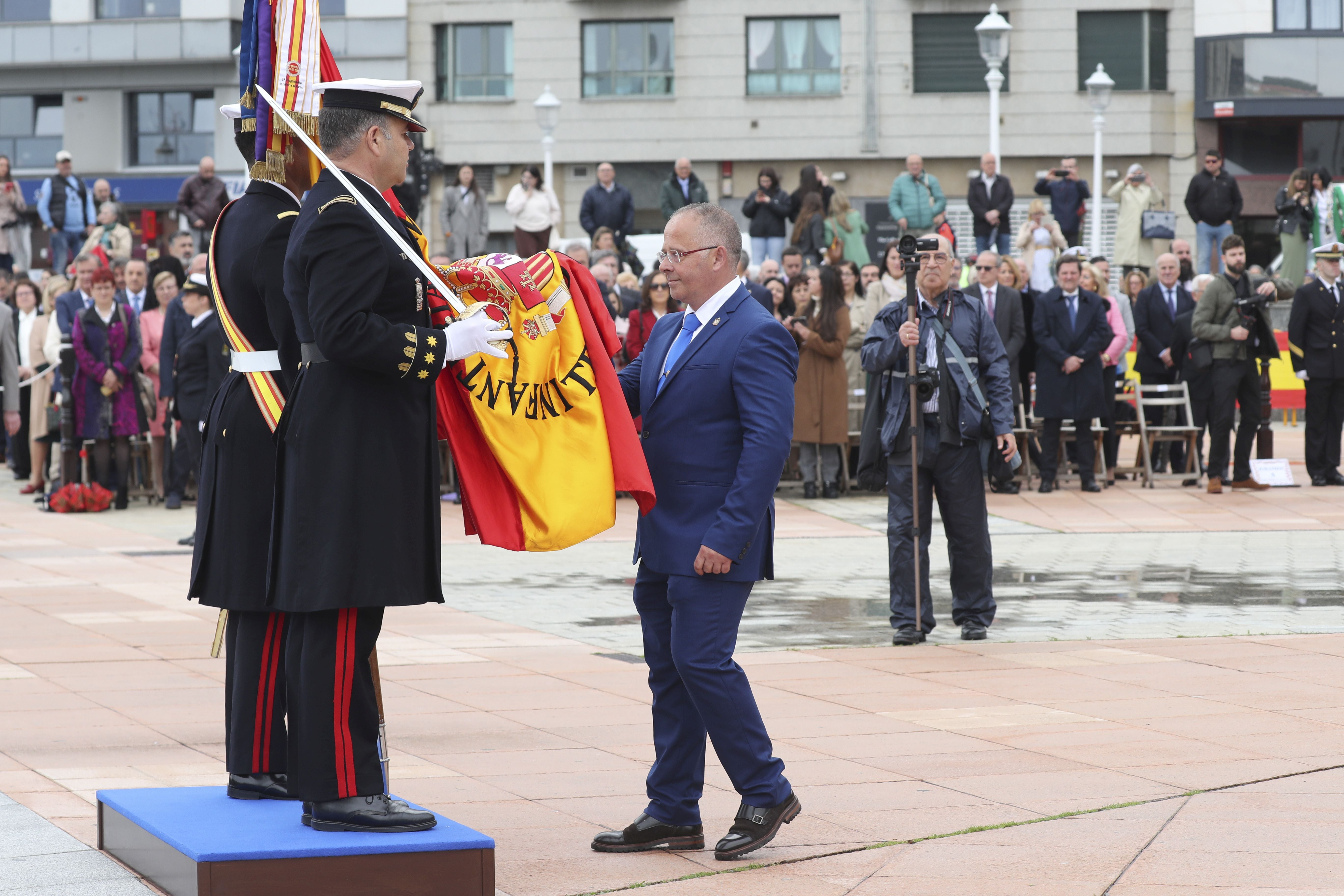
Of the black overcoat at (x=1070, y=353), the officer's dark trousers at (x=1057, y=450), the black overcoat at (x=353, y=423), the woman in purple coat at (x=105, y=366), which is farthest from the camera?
the officer's dark trousers at (x=1057, y=450)

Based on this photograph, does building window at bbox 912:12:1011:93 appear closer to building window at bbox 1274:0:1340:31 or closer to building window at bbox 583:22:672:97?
building window at bbox 583:22:672:97

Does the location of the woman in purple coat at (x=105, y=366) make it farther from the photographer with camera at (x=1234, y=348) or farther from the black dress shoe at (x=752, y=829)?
the black dress shoe at (x=752, y=829)

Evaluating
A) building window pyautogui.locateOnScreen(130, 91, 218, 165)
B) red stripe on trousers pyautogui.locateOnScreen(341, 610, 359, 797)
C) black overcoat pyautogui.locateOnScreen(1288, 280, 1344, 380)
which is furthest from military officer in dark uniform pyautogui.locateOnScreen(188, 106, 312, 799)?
building window pyautogui.locateOnScreen(130, 91, 218, 165)

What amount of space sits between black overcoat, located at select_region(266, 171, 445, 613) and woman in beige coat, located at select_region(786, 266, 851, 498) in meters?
12.1

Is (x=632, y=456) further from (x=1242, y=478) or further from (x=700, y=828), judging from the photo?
(x=1242, y=478)

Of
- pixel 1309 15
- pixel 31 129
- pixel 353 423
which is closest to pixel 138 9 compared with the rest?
pixel 31 129

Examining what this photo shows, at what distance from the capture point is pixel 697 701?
5.37m

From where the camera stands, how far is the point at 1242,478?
704 inches

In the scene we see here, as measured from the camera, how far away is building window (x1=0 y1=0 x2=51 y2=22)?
147ft

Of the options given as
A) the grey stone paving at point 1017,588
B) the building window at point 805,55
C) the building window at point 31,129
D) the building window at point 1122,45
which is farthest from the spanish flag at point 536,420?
the building window at point 31,129

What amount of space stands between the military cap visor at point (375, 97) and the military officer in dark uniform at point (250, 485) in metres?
0.49

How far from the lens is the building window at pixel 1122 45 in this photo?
3988 cm

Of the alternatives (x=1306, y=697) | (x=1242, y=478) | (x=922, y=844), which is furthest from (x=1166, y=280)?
(x=922, y=844)

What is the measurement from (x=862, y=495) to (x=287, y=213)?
12969mm
